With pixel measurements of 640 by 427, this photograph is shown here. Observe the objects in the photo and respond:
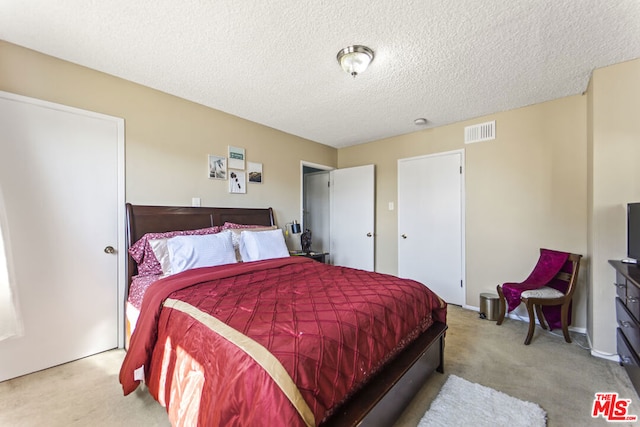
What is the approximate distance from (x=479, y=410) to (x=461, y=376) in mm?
370

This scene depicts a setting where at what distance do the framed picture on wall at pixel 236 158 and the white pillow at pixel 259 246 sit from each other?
0.97 m

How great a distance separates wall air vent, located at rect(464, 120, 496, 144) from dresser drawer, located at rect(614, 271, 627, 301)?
74.1 inches

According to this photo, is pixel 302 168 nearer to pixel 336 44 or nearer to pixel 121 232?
pixel 336 44

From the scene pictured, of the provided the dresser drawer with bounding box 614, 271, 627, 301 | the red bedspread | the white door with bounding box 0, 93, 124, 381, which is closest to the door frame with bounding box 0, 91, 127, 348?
the white door with bounding box 0, 93, 124, 381

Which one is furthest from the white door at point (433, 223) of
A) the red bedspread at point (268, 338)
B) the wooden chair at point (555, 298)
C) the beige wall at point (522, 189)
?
the red bedspread at point (268, 338)

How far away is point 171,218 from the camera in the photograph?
2684mm

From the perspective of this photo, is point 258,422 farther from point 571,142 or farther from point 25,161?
point 571,142

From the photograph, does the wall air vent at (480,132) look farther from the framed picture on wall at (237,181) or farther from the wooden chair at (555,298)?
the framed picture on wall at (237,181)

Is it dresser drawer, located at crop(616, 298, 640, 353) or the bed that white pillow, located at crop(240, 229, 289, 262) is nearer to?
the bed

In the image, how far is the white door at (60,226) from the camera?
1956 millimetres

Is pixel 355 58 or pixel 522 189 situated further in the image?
pixel 522 189

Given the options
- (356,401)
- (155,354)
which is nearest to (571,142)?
(356,401)

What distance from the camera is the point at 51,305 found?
210 centimetres

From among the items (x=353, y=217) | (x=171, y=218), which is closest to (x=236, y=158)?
(x=171, y=218)
